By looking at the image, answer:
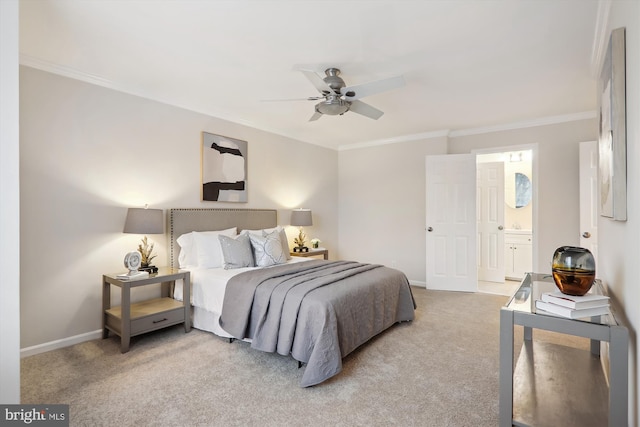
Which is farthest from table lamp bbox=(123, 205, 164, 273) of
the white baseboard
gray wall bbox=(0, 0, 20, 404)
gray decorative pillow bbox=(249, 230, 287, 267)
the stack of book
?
the stack of book

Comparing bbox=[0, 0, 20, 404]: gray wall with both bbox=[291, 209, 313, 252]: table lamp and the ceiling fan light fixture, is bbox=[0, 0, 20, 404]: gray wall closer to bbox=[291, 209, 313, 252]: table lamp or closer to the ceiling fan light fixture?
the ceiling fan light fixture

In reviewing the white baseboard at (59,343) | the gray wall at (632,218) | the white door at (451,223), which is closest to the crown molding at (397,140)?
the white door at (451,223)

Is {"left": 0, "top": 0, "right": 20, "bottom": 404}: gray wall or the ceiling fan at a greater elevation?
the ceiling fan

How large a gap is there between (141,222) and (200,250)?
69 cm

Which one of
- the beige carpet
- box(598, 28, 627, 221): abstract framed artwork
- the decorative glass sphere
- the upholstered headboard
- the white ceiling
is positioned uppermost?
the white ceiling

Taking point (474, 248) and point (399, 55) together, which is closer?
point (399, 55)

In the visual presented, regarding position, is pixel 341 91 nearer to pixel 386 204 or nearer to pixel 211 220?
pixel 211 220

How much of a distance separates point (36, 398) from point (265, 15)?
2.97 m

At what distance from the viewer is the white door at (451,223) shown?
4.85 meters

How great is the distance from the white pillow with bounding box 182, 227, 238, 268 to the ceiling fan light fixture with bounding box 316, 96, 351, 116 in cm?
188

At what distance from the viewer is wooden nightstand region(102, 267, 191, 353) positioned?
9.01 ft

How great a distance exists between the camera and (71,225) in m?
2.93

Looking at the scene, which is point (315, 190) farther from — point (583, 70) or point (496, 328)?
point (583, 70)

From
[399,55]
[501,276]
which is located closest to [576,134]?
[501,276]
